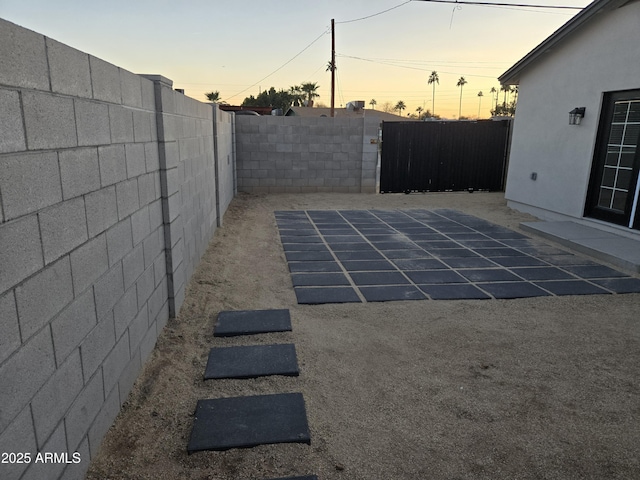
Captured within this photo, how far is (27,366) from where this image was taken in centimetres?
159

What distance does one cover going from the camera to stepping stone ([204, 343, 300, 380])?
307 cm

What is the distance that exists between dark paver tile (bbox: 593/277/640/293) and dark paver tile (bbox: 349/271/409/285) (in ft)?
7.71

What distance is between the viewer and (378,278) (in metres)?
5.24

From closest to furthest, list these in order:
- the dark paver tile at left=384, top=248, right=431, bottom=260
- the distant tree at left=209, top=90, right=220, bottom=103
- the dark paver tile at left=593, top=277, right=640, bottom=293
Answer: the dark paver tile at left=593, top=277, right=640, bottom=293 → the dark paver tile at left=384, top=248, right=431, bottom=260 → the distant tree at left=209, top=90, right=220, bottom=103

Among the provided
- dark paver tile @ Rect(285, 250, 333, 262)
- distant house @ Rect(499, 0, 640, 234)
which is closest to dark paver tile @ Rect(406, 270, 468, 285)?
dark paver tile @ Rect(285, 250, 333, 262)

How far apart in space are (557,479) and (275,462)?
144 cm

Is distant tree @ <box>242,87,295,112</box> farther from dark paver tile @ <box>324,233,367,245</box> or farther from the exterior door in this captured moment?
the exterior door

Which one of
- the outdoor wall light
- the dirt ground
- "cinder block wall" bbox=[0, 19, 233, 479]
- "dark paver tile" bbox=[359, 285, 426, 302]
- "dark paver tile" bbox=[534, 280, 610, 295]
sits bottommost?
the dirt ground

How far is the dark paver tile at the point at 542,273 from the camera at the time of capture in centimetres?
536

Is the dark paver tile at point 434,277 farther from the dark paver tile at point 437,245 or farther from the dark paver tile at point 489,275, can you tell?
the dark paver tile at point 437,245

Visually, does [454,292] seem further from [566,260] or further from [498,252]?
[566,260]

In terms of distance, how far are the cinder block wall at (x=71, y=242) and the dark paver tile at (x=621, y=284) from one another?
4958mm

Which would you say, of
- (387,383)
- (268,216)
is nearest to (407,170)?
(268,216)

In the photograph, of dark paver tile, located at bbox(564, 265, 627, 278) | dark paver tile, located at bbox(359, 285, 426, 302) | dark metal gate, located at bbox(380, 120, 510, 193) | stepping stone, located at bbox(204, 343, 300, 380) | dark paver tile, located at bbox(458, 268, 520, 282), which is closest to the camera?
stepping stone, located at bbox(204, 343, 300, 380)
